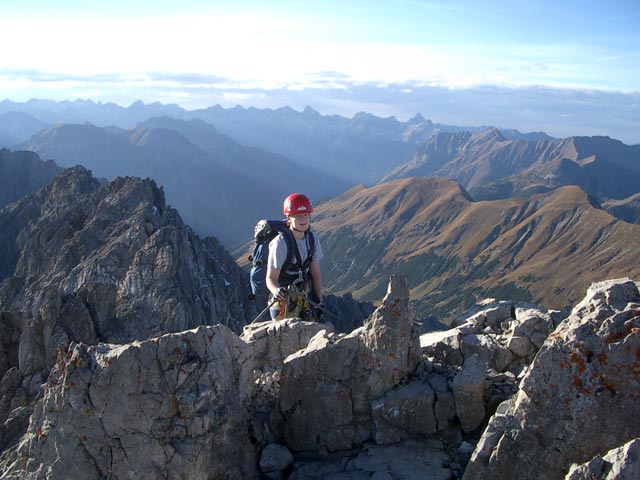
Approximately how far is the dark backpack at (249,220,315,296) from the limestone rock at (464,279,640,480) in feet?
26.3

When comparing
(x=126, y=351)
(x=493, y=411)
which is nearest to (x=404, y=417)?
(x=493, y=411)

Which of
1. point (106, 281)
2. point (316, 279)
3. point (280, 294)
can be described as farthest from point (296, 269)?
point (106, 281)

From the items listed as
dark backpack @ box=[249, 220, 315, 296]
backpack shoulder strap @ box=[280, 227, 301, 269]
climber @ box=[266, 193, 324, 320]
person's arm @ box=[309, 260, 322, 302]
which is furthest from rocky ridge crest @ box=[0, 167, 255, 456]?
backpack shoulder strap @ box=[280, 227, 301, 269]

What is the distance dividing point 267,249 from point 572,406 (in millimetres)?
9932

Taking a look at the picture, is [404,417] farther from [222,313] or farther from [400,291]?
[222,313]

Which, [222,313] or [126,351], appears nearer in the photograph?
[126,351]

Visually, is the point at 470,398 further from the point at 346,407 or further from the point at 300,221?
the point at 300,221

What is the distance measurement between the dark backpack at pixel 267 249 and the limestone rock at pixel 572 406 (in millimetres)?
8027

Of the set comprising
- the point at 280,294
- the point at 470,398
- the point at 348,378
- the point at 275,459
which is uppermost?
the point at 280,294

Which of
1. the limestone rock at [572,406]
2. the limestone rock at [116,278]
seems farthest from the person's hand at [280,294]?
the limestone rock at [116,278]

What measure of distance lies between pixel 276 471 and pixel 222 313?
90.9 meters

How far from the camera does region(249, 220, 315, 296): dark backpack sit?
1642 centimetres

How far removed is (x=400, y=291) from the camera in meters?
13.4

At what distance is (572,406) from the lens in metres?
10.1
